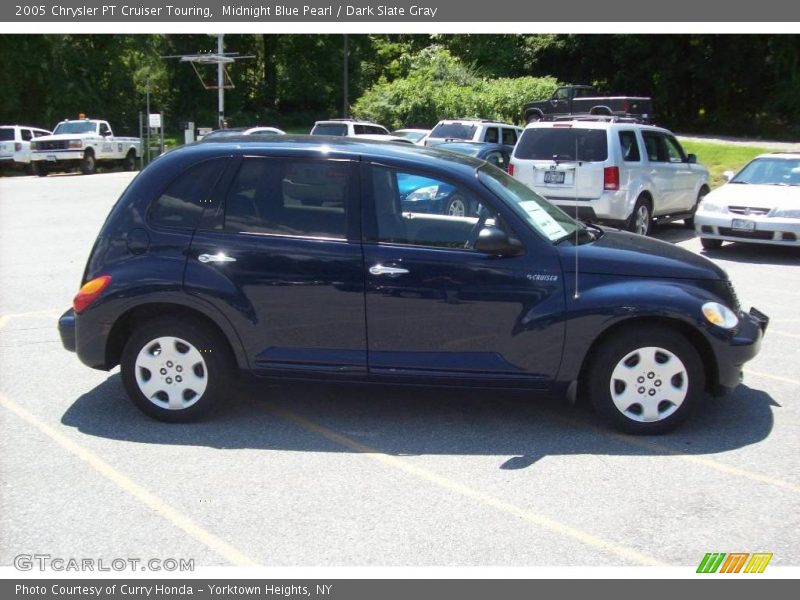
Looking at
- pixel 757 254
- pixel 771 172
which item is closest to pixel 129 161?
pixel 771 172

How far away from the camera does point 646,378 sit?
5.45 metres

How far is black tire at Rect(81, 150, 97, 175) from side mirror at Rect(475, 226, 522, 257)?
97.6ft

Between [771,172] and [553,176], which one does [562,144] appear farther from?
[771,172]

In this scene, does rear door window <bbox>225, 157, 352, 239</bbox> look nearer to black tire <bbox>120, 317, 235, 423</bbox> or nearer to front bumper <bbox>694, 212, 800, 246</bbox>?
black tire <bbox>120, 317, 235, 423</bbox>

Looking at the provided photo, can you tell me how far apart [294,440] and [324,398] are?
2.82ft

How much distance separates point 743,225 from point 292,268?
915cm

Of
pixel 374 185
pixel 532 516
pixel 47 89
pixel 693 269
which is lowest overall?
pixel 532 516

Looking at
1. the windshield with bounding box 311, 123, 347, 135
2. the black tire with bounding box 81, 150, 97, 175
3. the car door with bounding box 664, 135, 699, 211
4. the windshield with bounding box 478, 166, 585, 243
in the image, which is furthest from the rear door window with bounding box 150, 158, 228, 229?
the black tire with bounding box 81, 150, 97, 175

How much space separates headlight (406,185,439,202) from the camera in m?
5.67

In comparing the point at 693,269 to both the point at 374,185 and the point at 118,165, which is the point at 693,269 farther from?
the point at 118,165

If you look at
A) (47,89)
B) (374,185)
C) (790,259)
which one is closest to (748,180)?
(790,259)

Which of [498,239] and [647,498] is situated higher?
[498,239]

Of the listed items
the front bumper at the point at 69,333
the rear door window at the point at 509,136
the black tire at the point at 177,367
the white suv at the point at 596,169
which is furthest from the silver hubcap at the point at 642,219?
the front bumper at the point at 69,333

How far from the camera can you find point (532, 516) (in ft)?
14.6
